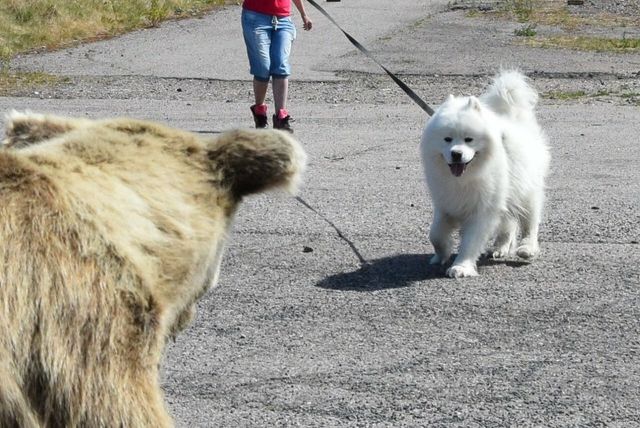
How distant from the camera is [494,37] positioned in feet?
66.9

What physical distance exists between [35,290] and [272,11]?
395 inches

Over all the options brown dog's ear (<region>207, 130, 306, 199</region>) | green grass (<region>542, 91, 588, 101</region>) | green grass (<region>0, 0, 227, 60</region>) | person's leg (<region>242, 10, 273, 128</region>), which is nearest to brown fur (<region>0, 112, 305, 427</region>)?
brown dog's ear (<region>207, 130, 306, 199</region>)

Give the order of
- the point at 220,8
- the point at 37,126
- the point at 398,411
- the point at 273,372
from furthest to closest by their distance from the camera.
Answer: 1. the point at 220,8
2. the point at 273,372
3. the point at 398,411
4. the point at 37,126

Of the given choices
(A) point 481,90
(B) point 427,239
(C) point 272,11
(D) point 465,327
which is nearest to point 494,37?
(A) point 481,90

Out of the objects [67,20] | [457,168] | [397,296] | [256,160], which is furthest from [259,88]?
[67,20]

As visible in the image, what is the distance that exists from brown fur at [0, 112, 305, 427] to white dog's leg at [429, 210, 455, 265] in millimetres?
5115

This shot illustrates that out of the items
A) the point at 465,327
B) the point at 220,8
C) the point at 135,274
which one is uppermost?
the point at 135,274

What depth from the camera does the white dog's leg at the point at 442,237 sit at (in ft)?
23.7

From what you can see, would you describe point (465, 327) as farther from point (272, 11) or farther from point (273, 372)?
point (272, 11)

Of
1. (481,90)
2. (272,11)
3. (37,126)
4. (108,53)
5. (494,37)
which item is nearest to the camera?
(37,126)

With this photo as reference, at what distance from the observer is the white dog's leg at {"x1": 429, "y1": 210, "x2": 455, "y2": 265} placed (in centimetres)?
722

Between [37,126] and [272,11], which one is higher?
[37,126]

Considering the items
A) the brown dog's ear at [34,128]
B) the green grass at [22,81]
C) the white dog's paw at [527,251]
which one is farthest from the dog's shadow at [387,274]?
the green grass at [22,81]

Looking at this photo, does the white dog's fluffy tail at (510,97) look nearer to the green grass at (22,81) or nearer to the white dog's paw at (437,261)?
the white dog's paw at (437,261)
